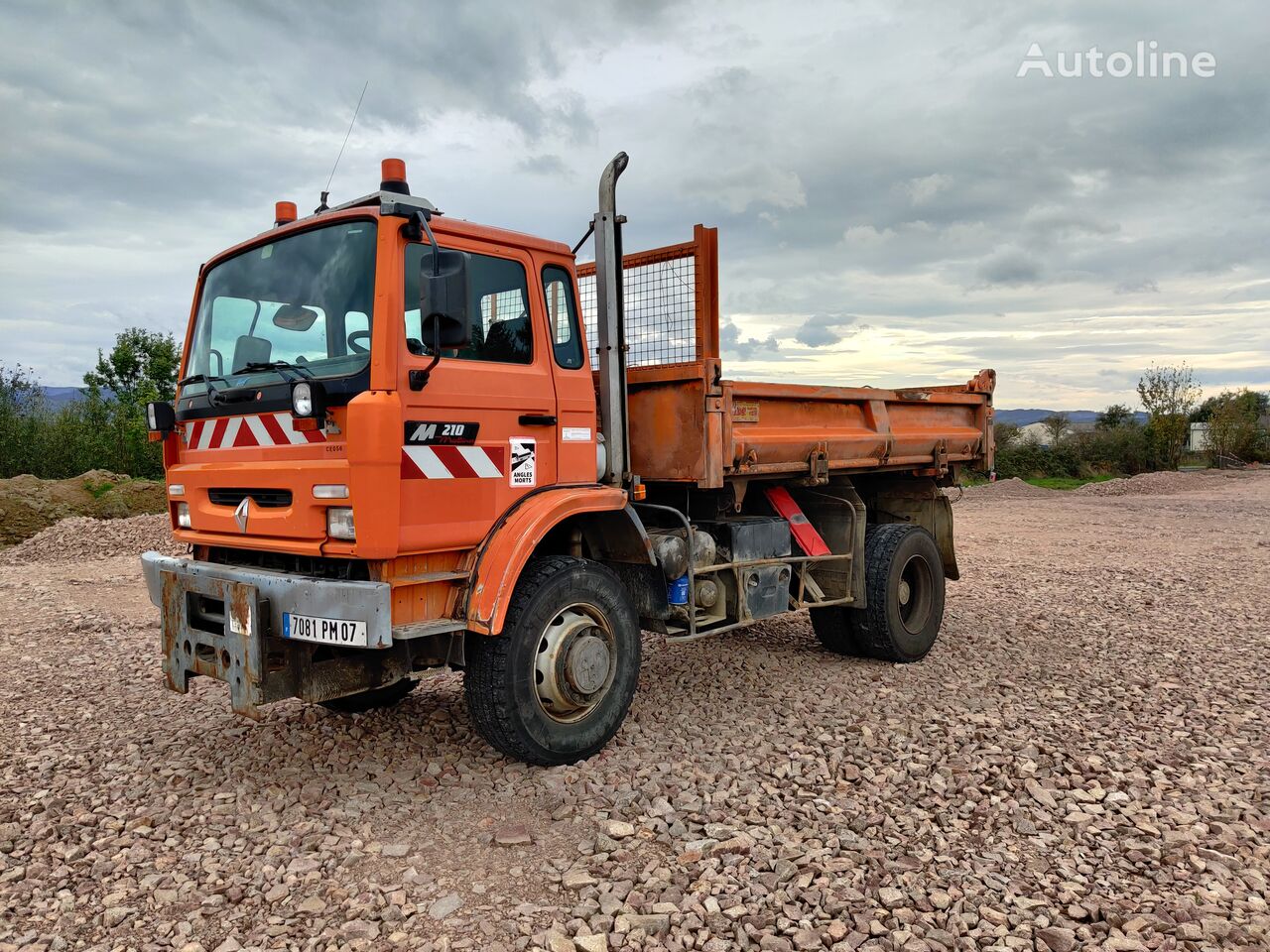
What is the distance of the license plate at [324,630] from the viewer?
144 inches

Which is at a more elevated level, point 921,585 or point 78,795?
point 921,585

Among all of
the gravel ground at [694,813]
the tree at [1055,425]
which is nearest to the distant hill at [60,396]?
the gravel ground at [694,813]

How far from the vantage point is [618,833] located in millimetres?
3686

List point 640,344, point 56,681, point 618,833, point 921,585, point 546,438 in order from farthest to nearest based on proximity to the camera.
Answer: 1. point 921,585
2. point 56,681
3. point 640,344
4. point 546,438
5. point 618,833

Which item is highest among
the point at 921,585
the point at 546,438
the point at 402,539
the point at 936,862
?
the point at 546,438

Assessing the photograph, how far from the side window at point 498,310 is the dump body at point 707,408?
800 mm

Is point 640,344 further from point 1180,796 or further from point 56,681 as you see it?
point 56,681

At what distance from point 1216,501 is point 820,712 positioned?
700 inches

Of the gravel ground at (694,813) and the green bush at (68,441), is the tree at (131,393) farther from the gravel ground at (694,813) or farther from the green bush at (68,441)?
the gravel ground at (694,813)

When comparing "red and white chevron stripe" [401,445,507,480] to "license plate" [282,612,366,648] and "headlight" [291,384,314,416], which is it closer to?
"headlight" [291,384,314,416]

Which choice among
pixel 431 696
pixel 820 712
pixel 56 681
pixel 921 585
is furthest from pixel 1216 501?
pixel 56 681

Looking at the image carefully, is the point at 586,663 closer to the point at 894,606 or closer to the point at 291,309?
the point at 291,309

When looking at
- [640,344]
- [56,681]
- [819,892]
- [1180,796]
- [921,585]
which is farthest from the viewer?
[921,585]

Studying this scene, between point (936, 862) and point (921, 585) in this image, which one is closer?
point (936, 862)
